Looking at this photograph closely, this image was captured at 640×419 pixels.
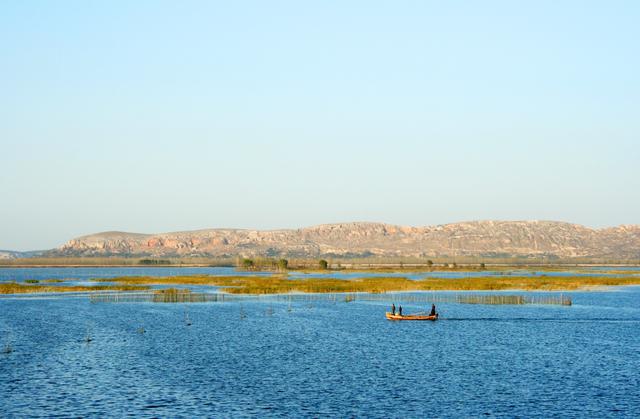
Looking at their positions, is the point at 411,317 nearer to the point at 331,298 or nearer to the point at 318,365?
the point at 318,365

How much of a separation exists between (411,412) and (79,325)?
48502 mm

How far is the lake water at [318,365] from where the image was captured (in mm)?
39625

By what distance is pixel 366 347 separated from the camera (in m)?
61.8

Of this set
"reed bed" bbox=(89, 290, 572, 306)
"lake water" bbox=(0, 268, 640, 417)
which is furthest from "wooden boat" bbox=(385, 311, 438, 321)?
"reed bed" bbox=(89, 290, 572, 306)

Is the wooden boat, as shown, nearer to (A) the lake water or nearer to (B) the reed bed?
(A) the lake water

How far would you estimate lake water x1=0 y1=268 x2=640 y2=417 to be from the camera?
39625 mm

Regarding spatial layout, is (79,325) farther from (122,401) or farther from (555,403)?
(555,403)

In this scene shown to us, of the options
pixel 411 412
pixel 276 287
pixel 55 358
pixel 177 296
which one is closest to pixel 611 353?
pixel 411 412

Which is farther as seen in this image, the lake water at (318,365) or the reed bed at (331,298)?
the reed bed at (331,298)

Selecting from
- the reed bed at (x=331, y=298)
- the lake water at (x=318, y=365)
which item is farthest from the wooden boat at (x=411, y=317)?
the reed bed at (x=331, y=298)

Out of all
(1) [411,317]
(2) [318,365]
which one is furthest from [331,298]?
(2) [318,365]

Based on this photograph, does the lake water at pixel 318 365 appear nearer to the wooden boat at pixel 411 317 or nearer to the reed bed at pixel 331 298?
the wooden boat at pixel 411 317

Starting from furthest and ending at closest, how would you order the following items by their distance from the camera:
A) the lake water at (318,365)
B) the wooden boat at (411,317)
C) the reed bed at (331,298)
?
the reed bed at (331,298) → the wooden boat at (411,317) → the lake water at (318,365)

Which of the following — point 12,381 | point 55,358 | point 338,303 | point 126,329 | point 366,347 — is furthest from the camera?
point 338,303
